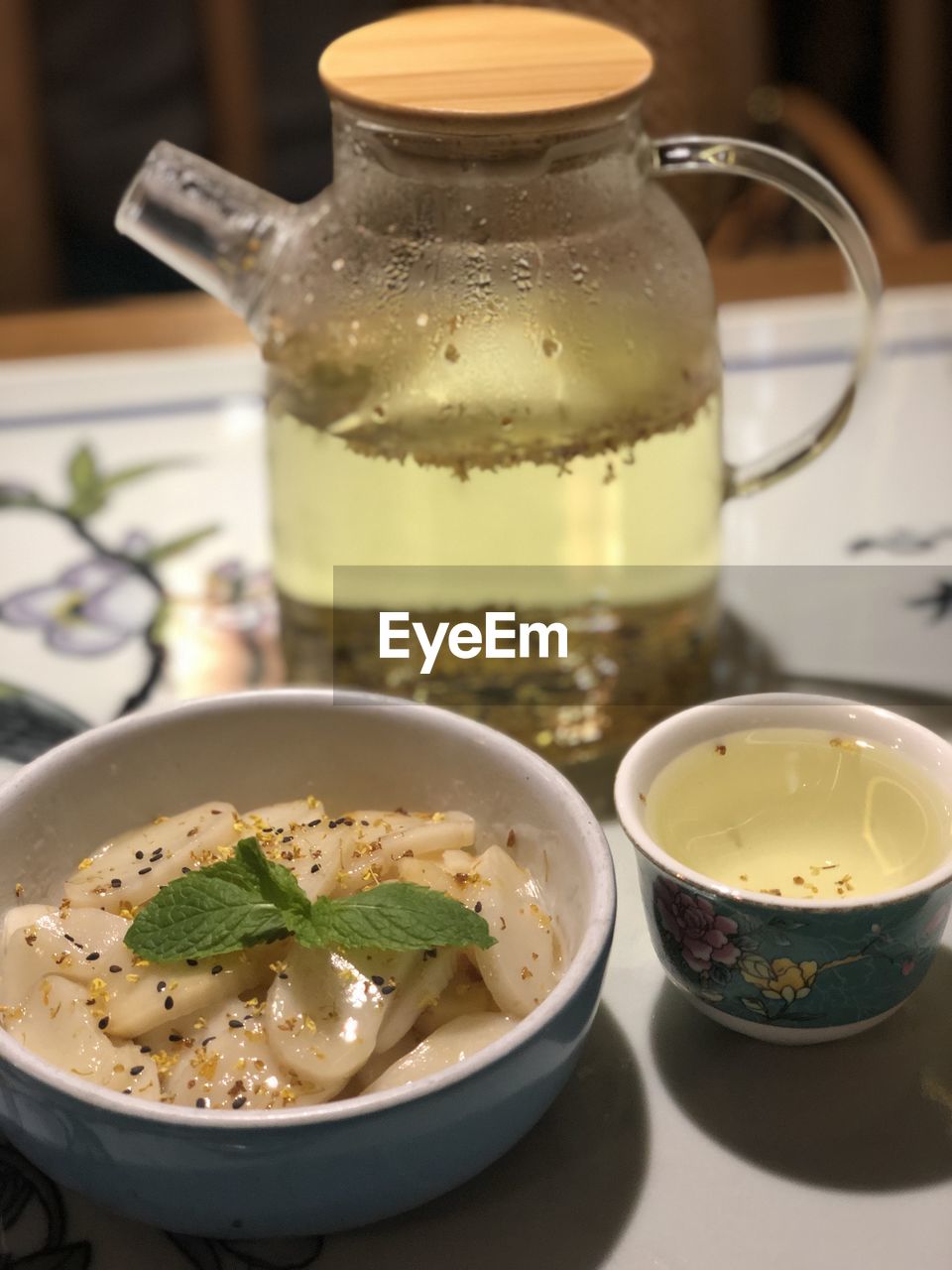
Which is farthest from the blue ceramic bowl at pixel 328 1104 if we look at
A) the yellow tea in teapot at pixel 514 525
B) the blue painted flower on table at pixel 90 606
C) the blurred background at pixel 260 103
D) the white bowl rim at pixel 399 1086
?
the blurred background at pixel 260 103

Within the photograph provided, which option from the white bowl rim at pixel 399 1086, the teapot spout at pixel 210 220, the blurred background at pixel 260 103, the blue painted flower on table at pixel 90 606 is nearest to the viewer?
the white bowl rim at pixel 399 1086

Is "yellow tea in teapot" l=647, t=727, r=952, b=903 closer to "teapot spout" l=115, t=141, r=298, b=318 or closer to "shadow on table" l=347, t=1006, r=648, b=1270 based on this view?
"shadow on table" l=347, t=1006, r=648, b=1270

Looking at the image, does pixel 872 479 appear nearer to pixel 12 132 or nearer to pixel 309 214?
pixel 309 214

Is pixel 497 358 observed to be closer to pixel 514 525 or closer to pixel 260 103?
pixel 514 525

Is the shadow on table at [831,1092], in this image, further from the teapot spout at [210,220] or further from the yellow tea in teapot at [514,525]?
the teapot spout at [210,220]

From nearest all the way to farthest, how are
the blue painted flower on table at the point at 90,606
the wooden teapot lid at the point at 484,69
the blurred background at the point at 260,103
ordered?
the wooden teapot lid at the point at 484,69
the blue painted flower on table at the point at 90,606
the blurred background at the point at 260,103

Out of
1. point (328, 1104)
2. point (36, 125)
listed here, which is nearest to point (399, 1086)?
point (328, 1104)
